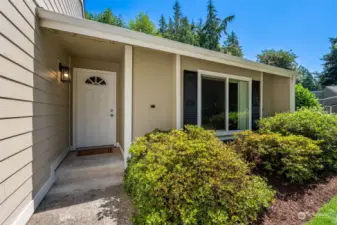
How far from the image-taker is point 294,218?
7.73ft

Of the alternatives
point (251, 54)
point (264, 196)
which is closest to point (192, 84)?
point (264, 196)

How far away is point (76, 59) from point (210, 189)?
14.7 ft

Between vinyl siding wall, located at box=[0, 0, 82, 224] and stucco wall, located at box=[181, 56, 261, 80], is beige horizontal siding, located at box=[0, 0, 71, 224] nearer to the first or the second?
vinyl siding wall, located at box=[0, 0, 82, 224]

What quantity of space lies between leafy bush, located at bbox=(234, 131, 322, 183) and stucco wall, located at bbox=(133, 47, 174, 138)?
1.75 m

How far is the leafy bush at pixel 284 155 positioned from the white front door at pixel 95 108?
3.40 m

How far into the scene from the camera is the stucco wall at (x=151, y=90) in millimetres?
3654

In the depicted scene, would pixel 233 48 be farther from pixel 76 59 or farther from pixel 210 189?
pixel 210 189

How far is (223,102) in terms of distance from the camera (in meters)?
4.98

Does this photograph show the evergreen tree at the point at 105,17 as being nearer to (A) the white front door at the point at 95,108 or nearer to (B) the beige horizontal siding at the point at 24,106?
(A) the white front door at the point at 95,108

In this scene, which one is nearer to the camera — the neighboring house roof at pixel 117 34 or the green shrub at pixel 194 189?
the green shrub at pixel 194 189

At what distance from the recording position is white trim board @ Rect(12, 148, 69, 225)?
203 cm

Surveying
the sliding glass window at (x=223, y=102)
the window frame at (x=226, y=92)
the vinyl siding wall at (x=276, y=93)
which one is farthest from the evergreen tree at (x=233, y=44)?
the sliding glass window at (x=223, y=102)

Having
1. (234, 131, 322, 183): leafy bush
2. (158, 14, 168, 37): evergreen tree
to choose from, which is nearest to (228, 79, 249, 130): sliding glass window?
(234, 131, 322, 183): leafy bush

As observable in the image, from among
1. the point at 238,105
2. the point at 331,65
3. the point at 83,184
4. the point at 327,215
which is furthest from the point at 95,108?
the point at 331,65
